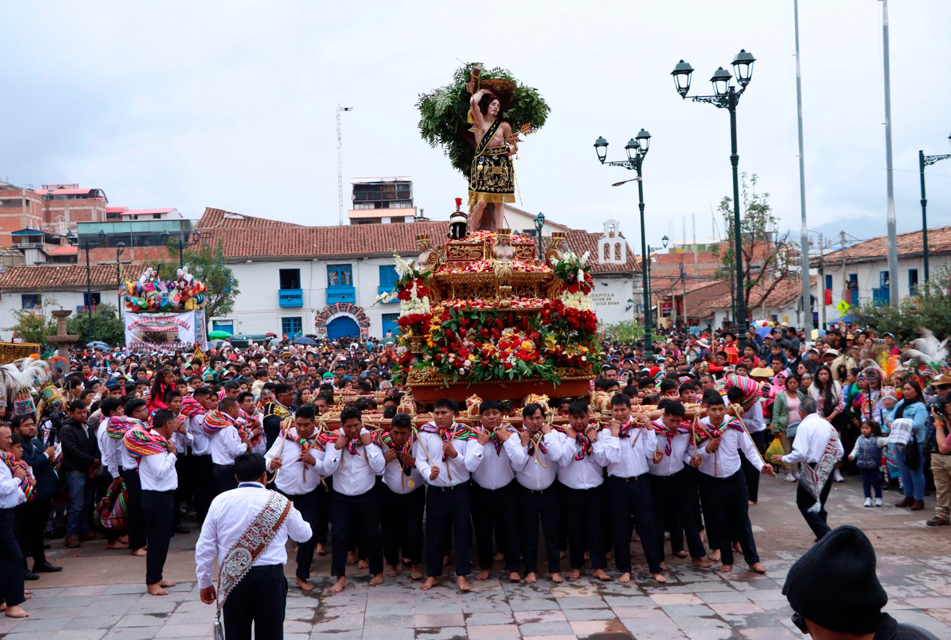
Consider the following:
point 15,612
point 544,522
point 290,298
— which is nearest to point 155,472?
point 15,612

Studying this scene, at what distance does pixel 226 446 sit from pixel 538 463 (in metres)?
3.63

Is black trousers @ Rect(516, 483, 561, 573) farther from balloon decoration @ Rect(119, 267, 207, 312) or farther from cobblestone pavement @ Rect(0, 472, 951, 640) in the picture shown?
balloon decoration @ Rect(119, 267, 207, 312)

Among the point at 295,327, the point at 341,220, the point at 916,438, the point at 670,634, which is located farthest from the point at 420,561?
the point at 341,220

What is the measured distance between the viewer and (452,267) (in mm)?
9539

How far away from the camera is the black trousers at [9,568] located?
23.0 ft

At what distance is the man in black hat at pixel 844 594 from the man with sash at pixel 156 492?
20.5 feet

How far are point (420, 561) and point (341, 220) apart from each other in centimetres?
4842

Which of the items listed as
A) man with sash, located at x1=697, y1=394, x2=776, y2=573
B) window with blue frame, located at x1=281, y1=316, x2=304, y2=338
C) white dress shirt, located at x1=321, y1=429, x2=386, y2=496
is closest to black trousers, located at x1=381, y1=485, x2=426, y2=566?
white dress shirt, located at x1=321, y1=429, x2=386, y2=496

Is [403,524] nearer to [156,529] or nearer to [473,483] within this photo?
[473,483]

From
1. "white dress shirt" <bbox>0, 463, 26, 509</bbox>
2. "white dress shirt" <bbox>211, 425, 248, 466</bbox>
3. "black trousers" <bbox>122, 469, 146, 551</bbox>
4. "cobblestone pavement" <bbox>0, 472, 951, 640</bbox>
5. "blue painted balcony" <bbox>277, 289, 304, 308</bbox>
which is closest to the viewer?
"cobblestone pavement" <bbox>0, 472, 951, 640</bbox>

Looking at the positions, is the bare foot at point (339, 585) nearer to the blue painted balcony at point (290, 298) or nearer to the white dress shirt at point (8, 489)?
the white dress shirt at point (8, 489)

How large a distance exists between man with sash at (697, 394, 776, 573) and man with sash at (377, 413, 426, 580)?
2578 mm

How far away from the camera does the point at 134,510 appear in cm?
866

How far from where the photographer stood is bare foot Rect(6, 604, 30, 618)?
6973 millimetres
